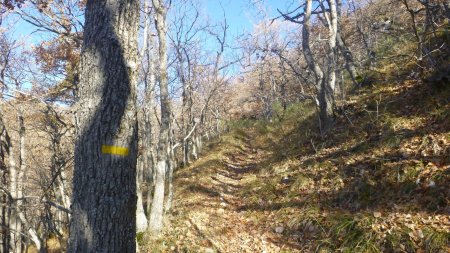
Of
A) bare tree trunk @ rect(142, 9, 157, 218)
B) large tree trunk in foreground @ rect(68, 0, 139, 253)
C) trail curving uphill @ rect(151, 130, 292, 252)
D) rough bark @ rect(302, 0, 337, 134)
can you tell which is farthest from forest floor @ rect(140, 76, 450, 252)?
large tree trunk in foreground @ rect(68, 0, 139, 253)

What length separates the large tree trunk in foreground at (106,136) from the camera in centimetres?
230

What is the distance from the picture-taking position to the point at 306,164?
830cm

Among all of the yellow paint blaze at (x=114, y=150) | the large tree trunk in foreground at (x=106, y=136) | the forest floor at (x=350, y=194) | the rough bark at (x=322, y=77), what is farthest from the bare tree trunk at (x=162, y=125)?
the rough bark at (x=322, y=77)

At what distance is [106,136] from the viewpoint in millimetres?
2348

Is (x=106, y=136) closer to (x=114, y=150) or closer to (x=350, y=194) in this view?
(x=114, y=150)

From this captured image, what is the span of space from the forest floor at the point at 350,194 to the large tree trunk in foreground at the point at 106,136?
143 inches

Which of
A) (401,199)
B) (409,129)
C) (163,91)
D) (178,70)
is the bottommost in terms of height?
(401,199)

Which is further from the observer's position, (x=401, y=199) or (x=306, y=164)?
(x=306, y=164)

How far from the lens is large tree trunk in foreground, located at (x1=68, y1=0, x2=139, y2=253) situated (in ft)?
7.56

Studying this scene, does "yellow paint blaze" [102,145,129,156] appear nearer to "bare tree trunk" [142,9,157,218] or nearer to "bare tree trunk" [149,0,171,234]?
"bare tree trunk" [149,0,171,234]

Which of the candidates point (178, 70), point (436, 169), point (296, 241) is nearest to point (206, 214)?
point (296, 241)

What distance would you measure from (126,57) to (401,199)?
4.74 metres

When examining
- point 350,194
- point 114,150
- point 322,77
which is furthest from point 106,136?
point 322,77

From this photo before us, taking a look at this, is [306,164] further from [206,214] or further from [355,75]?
[355,75]
